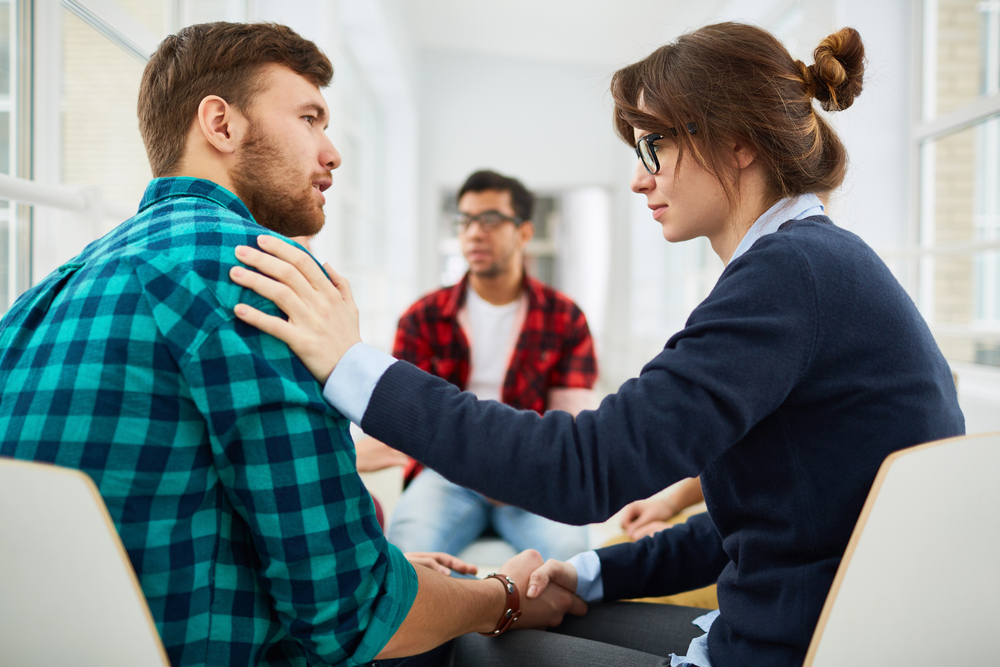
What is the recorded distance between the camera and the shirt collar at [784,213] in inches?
33.8

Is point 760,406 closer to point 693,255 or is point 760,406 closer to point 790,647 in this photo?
point 790,647

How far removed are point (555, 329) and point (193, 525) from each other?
1.74 m

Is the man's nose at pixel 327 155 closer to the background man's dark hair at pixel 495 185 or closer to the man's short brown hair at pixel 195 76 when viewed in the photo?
the man's short brown hair at pixel 195 76

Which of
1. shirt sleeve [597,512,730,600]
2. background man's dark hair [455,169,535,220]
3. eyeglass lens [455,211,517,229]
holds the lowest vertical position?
shirt sleeve [597,512,730,600]

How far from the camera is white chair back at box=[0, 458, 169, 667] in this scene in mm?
461

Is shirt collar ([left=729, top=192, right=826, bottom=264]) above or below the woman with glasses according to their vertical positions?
above

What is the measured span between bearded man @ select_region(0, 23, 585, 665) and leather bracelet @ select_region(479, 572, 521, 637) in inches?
8.0

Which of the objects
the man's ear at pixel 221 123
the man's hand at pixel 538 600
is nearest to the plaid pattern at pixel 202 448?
the man's ear at pixel 221 123

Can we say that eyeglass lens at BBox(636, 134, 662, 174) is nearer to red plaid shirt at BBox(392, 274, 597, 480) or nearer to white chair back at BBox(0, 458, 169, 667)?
white chair back at BBox(0, 458, 169, 667)

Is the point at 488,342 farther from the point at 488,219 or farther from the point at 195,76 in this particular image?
the point at 195,76

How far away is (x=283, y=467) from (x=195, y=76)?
633 millimetres

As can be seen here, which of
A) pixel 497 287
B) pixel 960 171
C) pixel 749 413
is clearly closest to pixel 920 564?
pixel 749 413

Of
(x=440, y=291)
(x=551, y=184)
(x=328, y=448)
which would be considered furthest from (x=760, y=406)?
(x=551, y=184)

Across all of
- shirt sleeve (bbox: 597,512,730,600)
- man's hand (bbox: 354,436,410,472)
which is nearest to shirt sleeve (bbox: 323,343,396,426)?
shirt sleeve (bbox: 597,512,730,600)
